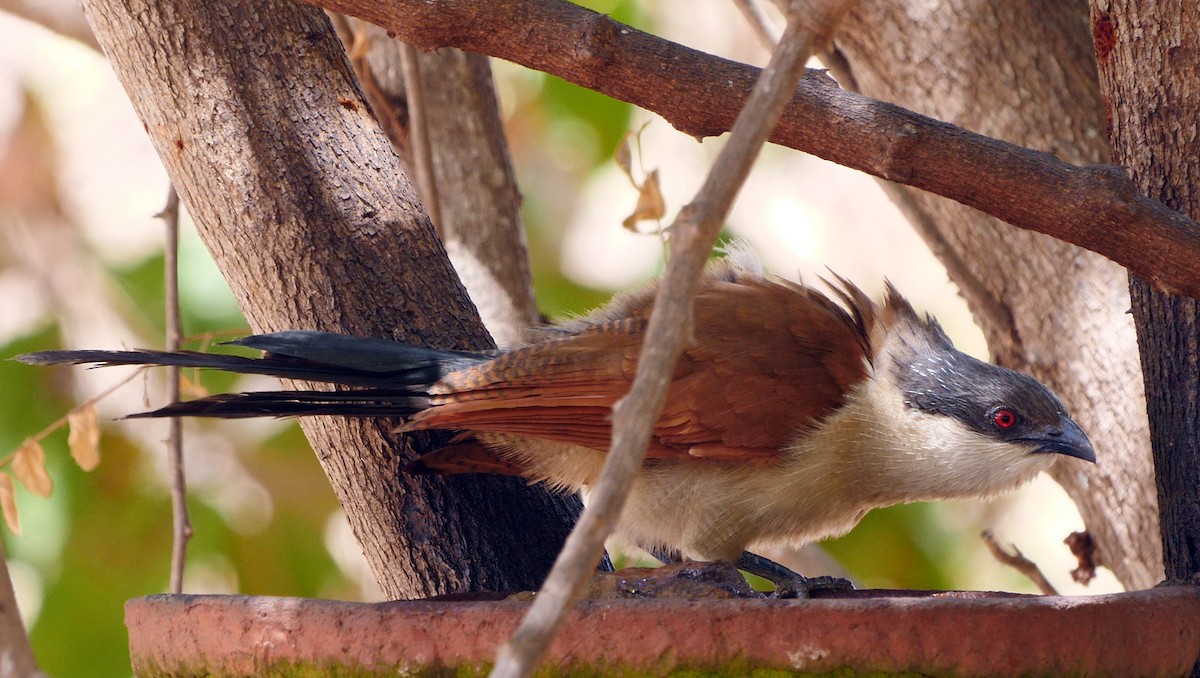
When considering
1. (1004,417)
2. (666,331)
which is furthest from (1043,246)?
(666,331)

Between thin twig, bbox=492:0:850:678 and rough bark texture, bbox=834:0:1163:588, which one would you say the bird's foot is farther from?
thin twig, bbox=492:0:850:678

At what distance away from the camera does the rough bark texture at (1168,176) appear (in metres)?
1.80

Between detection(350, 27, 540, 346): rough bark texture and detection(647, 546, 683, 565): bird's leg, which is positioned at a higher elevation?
detection(350, 27, 540, 346): rough bark texture

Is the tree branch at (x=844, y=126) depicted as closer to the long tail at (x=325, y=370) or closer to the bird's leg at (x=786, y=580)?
the long tail at (x=325, y=370)

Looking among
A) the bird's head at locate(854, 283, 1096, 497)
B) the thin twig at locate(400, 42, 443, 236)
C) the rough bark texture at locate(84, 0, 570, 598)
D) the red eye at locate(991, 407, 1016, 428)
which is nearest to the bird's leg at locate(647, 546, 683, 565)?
the rough bark texture at locate(84, 0, 570, 598)

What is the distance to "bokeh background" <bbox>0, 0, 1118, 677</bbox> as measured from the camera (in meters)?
3.93

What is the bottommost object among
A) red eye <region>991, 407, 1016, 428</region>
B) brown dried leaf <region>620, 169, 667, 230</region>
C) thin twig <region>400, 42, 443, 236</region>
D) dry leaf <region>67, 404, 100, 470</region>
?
dry leaf <region>67, 404, 100, 470</region>

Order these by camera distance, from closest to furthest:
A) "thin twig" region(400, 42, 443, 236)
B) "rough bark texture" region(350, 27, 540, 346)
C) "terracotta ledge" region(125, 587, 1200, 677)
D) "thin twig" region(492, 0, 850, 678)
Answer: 1. "thin twig" region(492, 0, 850, 678)
2. "terracotta ledge" region(125, 587, 1200, 677)
3. "thin twig" region(400, 42, 443, 236)
4. "rough bark texture" region(350, 27, 540, 346)

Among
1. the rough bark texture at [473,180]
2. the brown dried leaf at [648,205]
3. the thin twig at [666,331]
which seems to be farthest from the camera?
the rough bark texture at [473,180]

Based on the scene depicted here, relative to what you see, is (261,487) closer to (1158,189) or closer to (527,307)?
(527,307)

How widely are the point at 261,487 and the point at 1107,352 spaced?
2885 millimetres

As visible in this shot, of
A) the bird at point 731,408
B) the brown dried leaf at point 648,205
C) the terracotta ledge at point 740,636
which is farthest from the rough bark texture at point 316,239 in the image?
the brown dried leaf at point 648,205

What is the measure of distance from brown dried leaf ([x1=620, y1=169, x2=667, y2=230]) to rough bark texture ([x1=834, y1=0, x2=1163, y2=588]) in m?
0.52

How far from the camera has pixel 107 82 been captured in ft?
18.6
